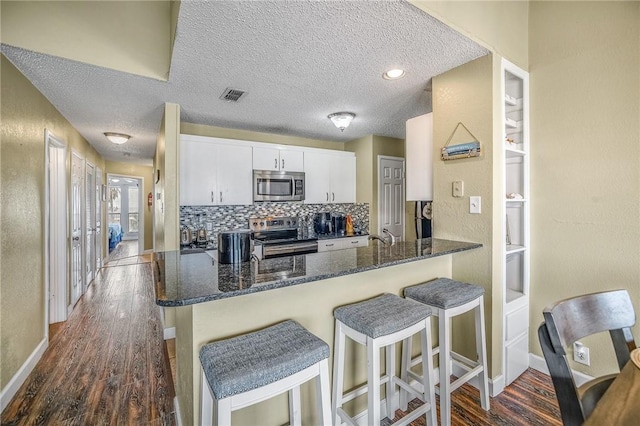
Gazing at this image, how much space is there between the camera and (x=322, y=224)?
4504 millimetres

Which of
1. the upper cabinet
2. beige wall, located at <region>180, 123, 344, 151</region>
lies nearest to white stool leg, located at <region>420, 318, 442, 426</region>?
the upper cabinet

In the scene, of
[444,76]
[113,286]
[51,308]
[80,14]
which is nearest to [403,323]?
[444,76]

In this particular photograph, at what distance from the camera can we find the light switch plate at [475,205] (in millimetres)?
2059

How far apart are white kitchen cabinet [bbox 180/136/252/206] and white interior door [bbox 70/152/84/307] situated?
69.1 inches

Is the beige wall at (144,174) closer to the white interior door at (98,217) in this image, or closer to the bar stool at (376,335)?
the white interior door at (98,217)

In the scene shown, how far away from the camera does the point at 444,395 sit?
1.60 meters

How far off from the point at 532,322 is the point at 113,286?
5743mm

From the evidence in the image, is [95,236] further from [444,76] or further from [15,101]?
[444,76]

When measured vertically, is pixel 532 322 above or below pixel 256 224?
below

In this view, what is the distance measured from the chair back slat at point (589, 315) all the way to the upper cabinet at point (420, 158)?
142cm

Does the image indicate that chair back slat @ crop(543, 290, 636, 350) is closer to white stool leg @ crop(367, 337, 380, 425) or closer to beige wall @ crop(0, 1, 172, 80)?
white stool leg @ crop(367, 337, 380, 425)

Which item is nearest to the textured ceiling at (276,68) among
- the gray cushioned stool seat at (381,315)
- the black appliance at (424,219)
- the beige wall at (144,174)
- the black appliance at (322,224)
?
the black appliance at (424,219)

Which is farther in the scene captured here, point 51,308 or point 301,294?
point 51,308

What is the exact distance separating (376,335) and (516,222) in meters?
1.75
